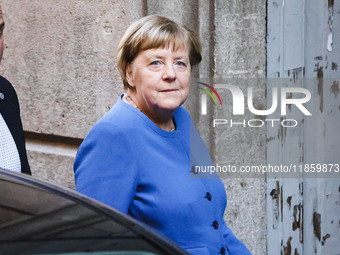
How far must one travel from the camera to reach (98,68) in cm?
452

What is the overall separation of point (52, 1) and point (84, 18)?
1.24 ft

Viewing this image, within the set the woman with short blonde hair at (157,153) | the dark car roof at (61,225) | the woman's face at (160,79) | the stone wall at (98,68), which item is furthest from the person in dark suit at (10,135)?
the stone wall at (98,68)

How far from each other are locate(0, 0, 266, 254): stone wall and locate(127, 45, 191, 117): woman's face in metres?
1.50

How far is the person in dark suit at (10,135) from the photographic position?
8.21 feet

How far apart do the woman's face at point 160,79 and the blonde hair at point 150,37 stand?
0.02 metres

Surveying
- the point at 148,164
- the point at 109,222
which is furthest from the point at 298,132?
the point at 109,222

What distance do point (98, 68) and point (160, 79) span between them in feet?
6.96

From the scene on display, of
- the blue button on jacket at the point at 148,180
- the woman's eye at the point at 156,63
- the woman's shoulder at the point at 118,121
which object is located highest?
the woman's eye at the point at 156,63

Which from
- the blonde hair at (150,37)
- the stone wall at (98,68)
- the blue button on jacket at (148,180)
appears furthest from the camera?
the stone wall at (98,68)

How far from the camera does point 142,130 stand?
2.37 m

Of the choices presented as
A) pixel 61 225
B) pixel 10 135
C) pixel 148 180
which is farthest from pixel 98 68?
pixel 61 225

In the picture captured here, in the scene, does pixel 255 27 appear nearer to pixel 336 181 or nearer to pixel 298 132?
pixel 298 132

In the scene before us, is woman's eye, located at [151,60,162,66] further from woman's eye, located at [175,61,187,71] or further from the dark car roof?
the dark car roof

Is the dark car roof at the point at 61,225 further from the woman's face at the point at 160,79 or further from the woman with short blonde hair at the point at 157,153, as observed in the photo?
the woman's face at the point at 160,79
